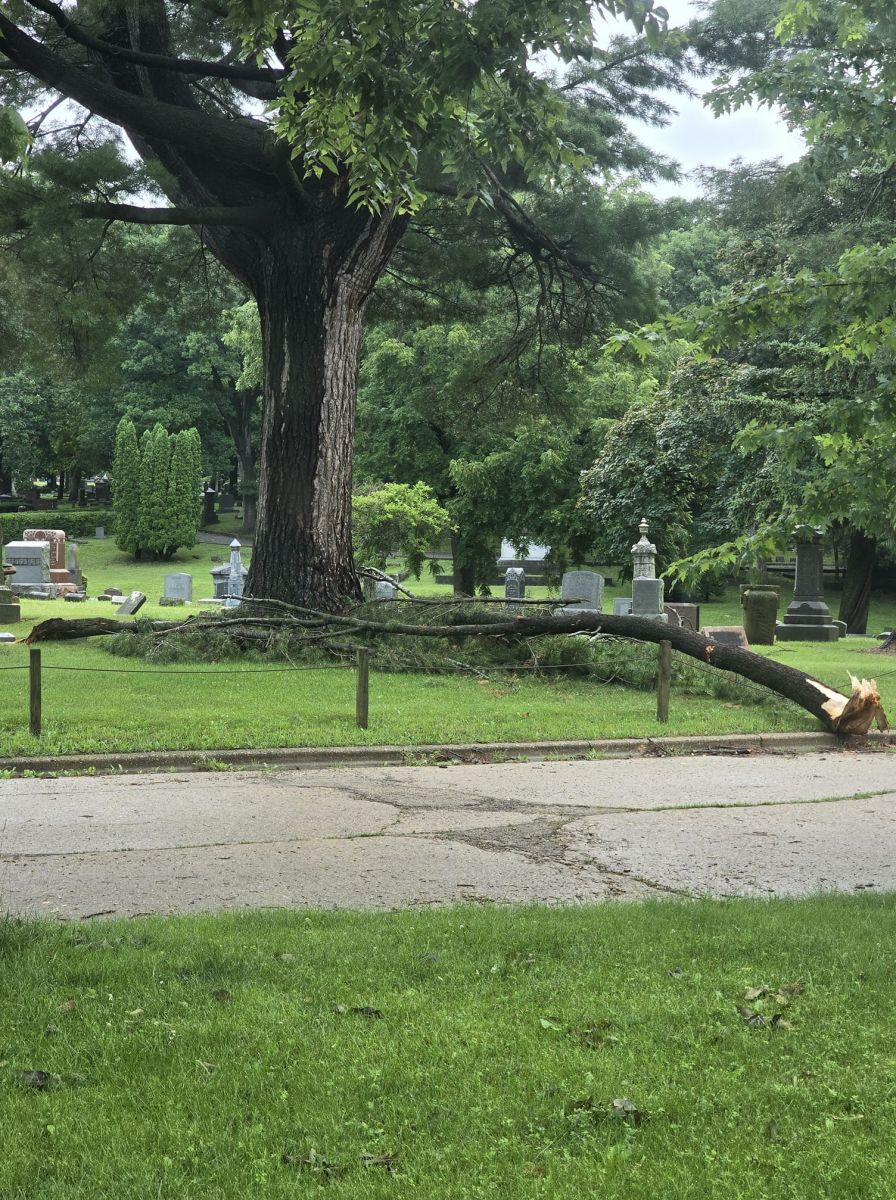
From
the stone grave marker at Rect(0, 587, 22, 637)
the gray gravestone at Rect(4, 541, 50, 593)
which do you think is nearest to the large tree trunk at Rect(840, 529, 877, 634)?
the stone grave marker at Rect(0, 587, 22, 637)

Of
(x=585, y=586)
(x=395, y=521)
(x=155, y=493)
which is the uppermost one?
(x=155, y=493)

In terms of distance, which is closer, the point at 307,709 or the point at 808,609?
the point at 307,709

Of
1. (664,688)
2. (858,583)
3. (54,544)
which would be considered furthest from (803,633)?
(54,544)

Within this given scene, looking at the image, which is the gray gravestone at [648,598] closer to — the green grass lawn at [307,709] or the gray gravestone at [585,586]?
the gray gravestone at [585,586]

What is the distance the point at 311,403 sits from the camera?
58.9 feet

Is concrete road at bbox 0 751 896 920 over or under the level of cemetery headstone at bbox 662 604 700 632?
under

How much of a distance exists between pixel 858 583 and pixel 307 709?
89.7 feet

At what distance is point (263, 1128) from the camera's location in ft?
11.4

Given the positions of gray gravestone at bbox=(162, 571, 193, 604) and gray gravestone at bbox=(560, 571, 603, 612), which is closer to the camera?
gray gravestone at bbox=(560, 571, 603, 612)

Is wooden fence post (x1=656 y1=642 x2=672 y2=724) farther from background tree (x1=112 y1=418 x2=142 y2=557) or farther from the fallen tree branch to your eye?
background tree (x1=112 y1=418 x2=142 y2=557)

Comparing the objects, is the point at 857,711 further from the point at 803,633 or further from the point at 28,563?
the point at 28,563

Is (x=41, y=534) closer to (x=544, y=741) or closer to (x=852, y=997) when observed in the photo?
(x=544, y=741)

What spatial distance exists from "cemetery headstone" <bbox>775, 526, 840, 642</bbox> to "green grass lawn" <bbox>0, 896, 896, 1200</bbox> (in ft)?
80.0

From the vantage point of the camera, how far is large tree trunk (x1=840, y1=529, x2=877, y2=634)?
118 ft
